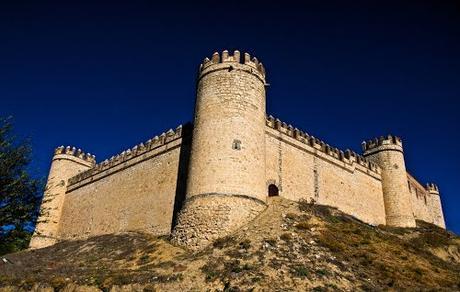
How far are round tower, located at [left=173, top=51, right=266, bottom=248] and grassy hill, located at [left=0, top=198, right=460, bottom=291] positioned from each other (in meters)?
0.97

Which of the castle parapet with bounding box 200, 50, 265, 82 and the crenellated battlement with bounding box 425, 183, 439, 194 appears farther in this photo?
the crenellated battlement with bounding box 425, 183, 439, 194

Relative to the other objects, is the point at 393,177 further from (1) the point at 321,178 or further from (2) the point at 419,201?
(2) the point at 419,201

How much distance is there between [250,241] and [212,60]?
37.0ft

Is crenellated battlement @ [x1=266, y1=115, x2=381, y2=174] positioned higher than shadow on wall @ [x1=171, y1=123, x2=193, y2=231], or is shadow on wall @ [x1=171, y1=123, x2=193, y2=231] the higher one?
crenellated battlement @ [x1=266, y1=115, x2=381, y2=174]

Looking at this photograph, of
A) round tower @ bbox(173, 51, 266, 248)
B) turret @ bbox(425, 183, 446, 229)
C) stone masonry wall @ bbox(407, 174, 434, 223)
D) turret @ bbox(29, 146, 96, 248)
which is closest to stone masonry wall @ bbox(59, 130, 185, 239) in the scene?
turret @ bbox(29, 146, 96, 248)

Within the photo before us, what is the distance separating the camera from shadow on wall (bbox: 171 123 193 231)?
2612 cm

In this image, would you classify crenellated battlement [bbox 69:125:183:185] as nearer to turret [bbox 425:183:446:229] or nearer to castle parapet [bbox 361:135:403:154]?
castle parapet [bbox 361:135:403:154]

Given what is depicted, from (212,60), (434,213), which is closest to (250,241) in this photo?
(212,60)

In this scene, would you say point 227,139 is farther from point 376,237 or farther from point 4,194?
point 4,194

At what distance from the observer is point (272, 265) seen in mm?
16656

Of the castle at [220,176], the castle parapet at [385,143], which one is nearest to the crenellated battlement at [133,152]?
the castle at [220,176]

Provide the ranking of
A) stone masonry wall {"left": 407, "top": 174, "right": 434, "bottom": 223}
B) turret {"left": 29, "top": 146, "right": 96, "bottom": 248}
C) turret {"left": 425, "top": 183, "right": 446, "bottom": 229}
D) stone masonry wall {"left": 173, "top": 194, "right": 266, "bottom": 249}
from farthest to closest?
turret {"left": 425, "top": 183, "right": 446, "bottom": 229} → stone masonry wall {"left": 407, "top": 174, "right": 434, "bottom": 223} → turret {"left": 29, "top": 146, "right": 96, "bottom": 248} → stone masonry wall {"left": 173, "top": 194, "right": 266, "bottom": 249}

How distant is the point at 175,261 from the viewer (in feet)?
61.9

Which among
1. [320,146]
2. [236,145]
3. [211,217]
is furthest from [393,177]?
[211,217]
